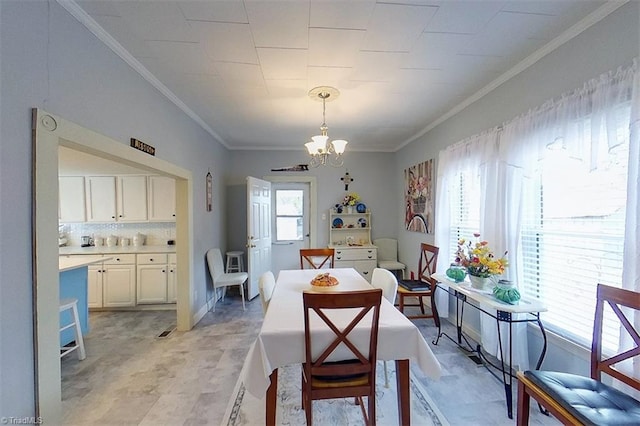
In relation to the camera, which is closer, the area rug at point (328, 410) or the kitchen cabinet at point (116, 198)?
the area rug at point (328, 410)

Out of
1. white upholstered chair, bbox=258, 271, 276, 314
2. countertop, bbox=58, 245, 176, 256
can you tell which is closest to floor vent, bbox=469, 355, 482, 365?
white upholstered chair, bbox=258, 271, 276, 314

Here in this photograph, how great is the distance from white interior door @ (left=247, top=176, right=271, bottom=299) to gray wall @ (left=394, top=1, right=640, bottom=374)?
299cm

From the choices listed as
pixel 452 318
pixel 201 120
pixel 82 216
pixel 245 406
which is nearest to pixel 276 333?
pixel 245 406

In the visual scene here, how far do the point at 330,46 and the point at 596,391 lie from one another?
253 centimetres

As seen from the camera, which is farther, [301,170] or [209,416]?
[301,170]

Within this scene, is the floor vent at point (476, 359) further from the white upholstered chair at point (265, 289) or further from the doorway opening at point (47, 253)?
the doorway opening at point (47, 253)

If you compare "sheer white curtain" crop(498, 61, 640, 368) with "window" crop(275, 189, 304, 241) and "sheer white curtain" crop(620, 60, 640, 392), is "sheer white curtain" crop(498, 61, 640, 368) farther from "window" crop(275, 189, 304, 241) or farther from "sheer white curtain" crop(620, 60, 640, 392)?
"window" crop(275, 189, 304, 241)

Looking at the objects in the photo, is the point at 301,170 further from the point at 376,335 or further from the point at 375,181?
the point at 376,335

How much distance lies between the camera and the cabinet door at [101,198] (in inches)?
165

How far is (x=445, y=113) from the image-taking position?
3365 millimetres

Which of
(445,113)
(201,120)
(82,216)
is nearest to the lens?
(445,113)

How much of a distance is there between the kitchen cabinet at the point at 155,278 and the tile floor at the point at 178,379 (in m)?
0.51

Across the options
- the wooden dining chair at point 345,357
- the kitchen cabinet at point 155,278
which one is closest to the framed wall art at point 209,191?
the kitchen cabinet at point 155,278

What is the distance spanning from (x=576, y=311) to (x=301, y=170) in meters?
4.15
